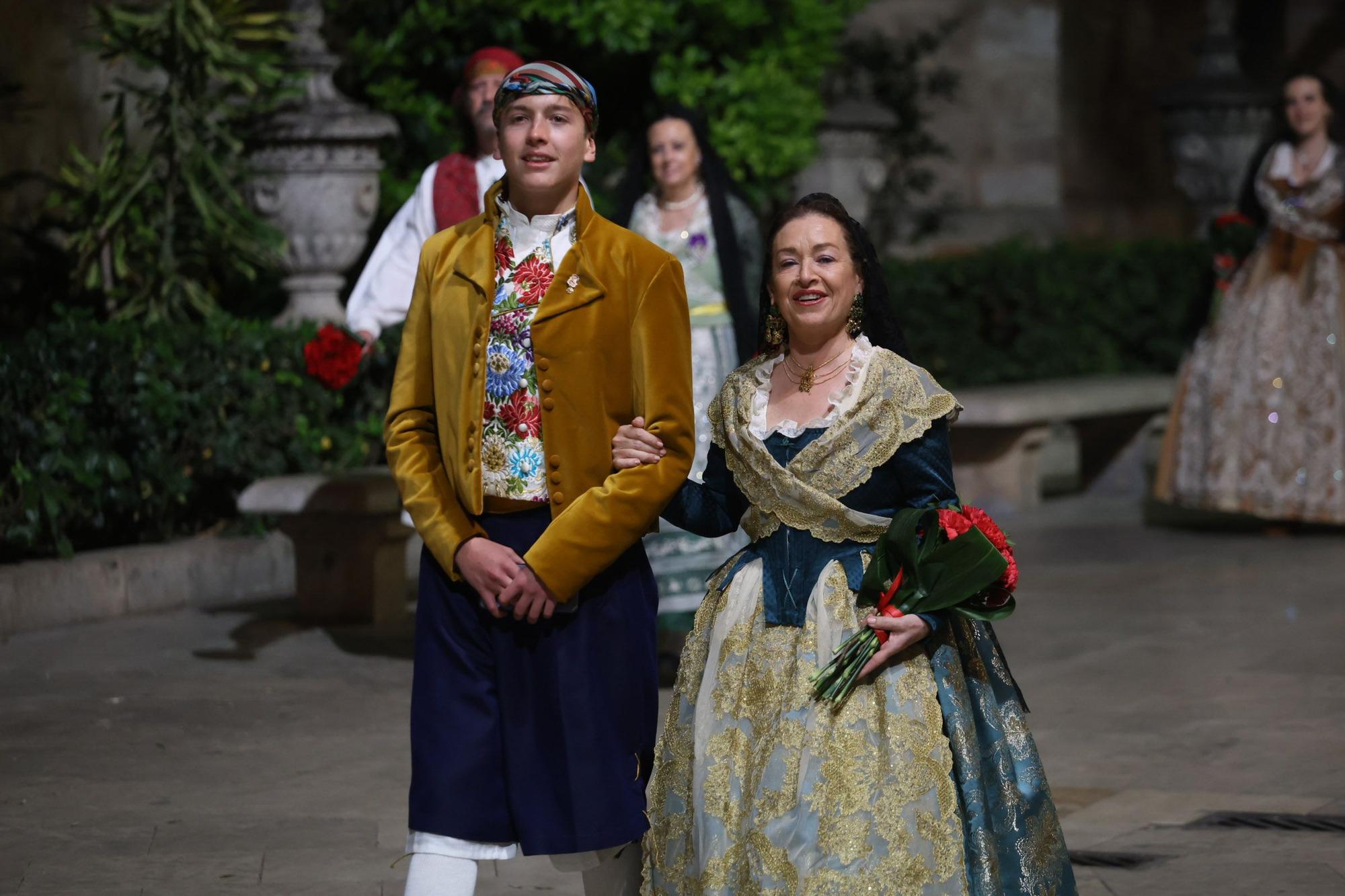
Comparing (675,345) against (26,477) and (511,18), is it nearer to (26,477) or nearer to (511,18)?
(26,477)

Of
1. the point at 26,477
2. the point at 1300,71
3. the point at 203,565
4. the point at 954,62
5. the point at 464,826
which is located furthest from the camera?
the point at 1300,71

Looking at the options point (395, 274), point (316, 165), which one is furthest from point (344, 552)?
point (316, 165)

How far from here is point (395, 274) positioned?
6.36 metres

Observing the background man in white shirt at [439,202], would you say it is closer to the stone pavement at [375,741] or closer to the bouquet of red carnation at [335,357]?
the bouquet of red carnation at [335,357]

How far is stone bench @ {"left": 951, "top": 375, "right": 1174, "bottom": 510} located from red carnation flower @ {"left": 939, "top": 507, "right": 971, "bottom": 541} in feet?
23.1

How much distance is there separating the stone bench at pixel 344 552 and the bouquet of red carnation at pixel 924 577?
156 inches

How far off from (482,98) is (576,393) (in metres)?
2.84

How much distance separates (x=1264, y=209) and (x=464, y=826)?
7314 millimetres

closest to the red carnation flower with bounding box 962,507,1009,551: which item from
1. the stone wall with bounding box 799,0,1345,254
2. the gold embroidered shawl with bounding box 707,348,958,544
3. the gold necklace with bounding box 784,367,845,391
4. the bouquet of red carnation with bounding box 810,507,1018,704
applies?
the bouquet of red carnation with bounding box 810,507,1018,704

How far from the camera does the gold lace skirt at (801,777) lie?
344 centimetres

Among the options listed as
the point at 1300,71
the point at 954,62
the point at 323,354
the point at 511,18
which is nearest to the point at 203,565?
the point at 323,354

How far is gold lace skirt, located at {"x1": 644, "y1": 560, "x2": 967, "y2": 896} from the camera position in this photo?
3441 millimetres

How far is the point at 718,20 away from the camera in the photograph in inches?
433

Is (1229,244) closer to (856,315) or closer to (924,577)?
(856,315)
